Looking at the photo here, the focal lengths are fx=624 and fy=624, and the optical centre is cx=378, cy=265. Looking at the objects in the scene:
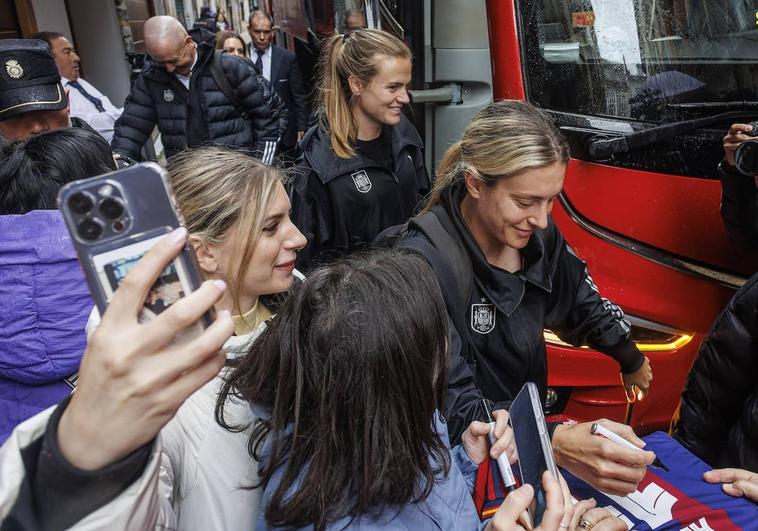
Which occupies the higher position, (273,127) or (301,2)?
(301,2)

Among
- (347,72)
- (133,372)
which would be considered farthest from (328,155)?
(133,372)

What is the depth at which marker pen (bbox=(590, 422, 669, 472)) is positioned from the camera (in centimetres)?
137

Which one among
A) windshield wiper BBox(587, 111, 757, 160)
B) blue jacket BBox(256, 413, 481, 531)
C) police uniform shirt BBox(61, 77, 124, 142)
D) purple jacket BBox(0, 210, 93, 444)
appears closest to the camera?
blue jacket BBox(256, 413, 481, 531)

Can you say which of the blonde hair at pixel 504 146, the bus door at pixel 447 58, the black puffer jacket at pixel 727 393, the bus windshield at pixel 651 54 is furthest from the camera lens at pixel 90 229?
the bus door at pixel 447 58

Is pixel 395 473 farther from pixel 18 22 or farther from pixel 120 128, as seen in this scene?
pixel 18 22

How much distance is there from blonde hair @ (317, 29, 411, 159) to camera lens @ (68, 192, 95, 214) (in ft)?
7.28

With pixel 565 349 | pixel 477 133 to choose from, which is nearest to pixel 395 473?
Result: pixel 477 133

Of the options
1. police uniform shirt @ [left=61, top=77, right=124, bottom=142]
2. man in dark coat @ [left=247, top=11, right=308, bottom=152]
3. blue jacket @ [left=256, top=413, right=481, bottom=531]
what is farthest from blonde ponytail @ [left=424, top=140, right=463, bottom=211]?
man in dark coat @ [left=247, top=11, right=308, bottom=152]

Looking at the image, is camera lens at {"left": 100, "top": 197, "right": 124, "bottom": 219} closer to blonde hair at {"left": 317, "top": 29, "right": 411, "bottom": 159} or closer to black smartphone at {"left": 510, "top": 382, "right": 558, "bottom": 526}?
black smartphone at {"left": 510, "top": 382, "right": 558, "bottom": 526}

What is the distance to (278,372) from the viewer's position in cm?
116

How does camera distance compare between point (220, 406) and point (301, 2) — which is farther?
point (301, 2)

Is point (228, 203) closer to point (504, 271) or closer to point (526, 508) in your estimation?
point (504, 271)

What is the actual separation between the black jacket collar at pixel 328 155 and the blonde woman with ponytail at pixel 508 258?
0.89 metres

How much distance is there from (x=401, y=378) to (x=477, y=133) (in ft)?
3.64
